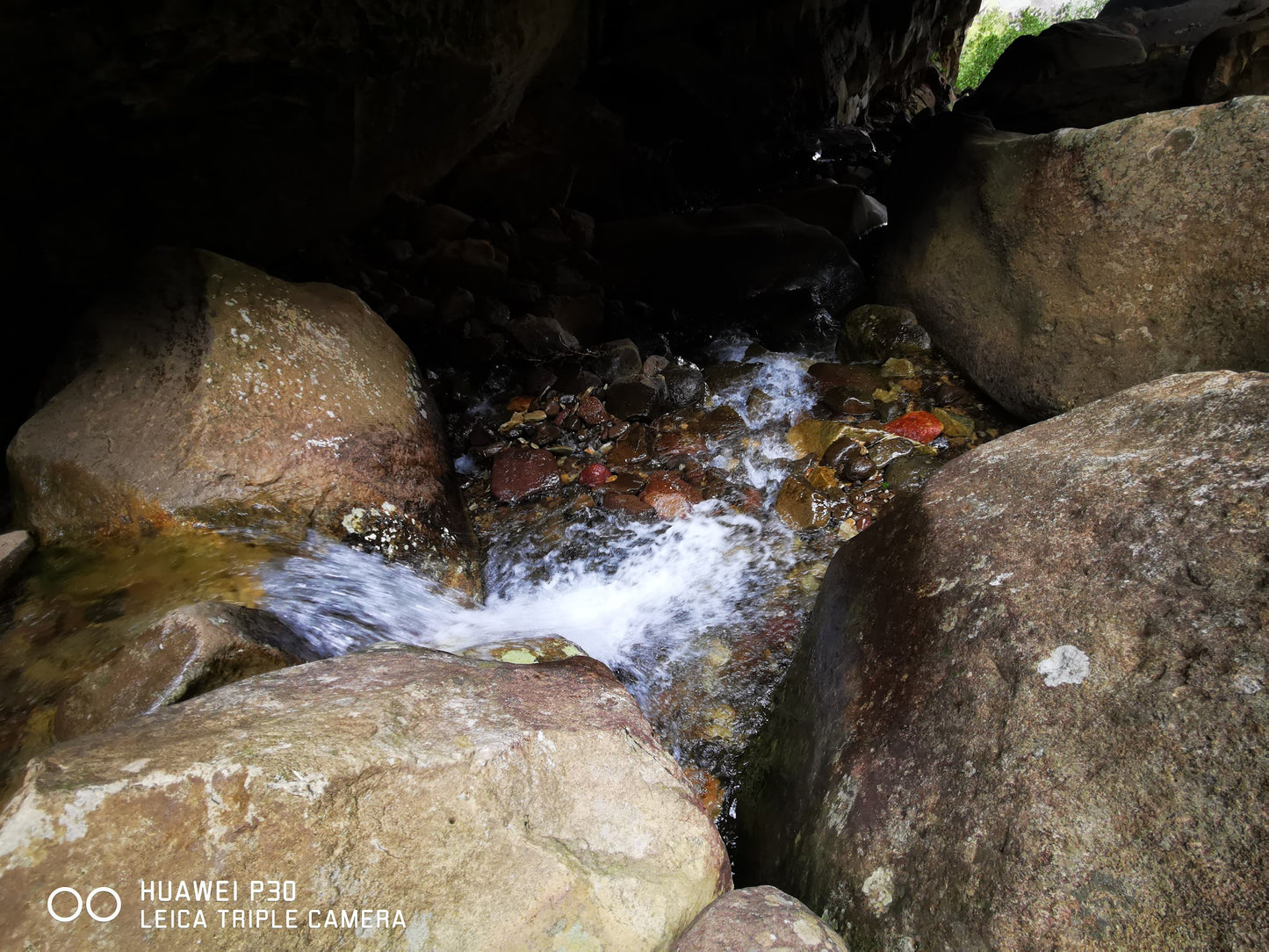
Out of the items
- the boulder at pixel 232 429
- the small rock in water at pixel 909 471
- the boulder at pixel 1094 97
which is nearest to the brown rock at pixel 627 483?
the boulder at pixel 232 429

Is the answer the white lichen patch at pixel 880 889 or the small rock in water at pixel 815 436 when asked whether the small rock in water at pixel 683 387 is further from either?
the white lichen patch at pixel 880 889

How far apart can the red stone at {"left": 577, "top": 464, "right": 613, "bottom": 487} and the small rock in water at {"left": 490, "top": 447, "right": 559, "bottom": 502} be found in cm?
16

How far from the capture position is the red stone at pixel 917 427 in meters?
4.07

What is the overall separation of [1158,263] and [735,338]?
3132 mm

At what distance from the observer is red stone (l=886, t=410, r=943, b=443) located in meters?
4.07

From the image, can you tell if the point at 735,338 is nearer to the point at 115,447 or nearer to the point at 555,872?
the point at 115,447

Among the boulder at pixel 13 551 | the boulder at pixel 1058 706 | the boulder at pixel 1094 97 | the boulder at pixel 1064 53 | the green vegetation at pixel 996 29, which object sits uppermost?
the green vegetation at pixel 996 29

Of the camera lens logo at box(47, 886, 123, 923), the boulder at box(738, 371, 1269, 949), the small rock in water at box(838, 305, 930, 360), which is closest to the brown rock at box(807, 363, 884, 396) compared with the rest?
the small rock in water at box(838, 305, 930, 360)

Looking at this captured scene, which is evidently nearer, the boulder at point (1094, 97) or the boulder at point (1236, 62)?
the boulder at point (1236, 62)

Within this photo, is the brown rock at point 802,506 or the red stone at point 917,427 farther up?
the red stone at point 917,427

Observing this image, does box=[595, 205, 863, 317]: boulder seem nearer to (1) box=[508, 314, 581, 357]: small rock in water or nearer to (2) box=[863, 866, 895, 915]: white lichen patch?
(1) box=[508, 314, 581, 357]: small rock in water

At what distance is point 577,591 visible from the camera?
3.52m

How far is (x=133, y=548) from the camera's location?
2797mm

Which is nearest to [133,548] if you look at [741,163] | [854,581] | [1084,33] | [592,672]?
[592,672]
